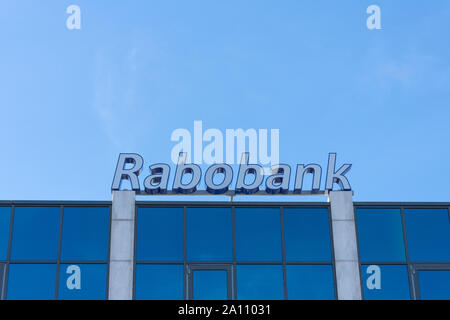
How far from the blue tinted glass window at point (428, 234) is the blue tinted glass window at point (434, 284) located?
1.75ft

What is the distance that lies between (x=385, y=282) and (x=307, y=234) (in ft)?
10.9

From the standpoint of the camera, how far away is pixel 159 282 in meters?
26.7

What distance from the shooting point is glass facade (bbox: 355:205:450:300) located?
2714cm

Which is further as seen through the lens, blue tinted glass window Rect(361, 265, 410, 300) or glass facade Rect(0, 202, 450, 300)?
blue tinted glass window Rect(361, 265, 410, 300)

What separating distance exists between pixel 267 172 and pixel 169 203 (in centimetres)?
428

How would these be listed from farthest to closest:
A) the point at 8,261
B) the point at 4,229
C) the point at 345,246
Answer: the point at 345,246 → the point at 4,229 → the point at 8,261

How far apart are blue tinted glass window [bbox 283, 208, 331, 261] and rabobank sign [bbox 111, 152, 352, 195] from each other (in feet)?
4.09

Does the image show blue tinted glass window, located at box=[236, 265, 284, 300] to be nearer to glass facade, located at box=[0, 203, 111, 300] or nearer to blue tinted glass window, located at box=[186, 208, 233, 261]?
blue tinted glass window, located at box=[186, 208, 233, 261]

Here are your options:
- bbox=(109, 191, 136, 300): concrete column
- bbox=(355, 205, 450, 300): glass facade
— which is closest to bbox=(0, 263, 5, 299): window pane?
bbox=(109, 191, 136, 300): concrete column

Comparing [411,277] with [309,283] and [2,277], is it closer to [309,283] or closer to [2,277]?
[309,283]

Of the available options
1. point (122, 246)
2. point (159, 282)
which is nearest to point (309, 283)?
point (159, 282)

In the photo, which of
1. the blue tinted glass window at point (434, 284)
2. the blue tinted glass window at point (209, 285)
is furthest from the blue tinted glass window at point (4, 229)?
the blue tinted glass window at point (434, 284)
